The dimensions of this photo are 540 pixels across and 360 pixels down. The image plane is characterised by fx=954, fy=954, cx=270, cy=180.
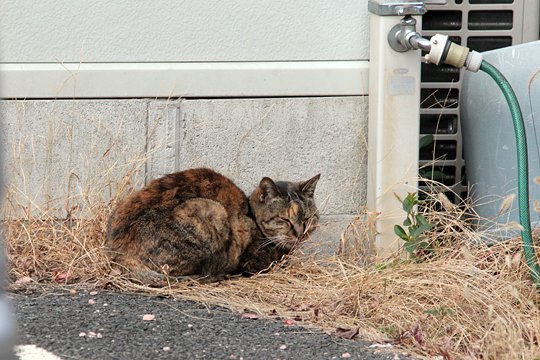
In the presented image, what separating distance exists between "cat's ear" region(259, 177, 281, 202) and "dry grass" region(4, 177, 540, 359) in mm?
410

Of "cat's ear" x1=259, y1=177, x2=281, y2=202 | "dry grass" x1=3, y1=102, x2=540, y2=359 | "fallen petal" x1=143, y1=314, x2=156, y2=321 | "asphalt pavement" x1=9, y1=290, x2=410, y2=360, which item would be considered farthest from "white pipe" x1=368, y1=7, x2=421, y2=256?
"fallen petal" x1=143, y1=314, x2=156, y2=321

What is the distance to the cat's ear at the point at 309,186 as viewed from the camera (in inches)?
213

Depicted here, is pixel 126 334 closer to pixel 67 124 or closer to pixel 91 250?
pixel 91 250

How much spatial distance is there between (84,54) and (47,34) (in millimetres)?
240

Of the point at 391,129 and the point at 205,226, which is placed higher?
the point at 391,129

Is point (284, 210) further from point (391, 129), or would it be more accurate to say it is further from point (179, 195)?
point (391, 129)

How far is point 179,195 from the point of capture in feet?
16.8

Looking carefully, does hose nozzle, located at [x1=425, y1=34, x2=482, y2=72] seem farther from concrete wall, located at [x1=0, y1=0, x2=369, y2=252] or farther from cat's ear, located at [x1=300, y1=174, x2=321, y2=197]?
cat's ear, located at [x1=300, y1=174, x2=321, y2=197]

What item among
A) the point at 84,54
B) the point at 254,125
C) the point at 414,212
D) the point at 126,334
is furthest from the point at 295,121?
the point at 126,334

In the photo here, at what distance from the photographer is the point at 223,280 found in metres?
5.20

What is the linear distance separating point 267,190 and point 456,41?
183cm

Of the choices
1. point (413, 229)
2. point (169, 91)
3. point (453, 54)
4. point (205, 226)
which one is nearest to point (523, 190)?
point (413, 229)

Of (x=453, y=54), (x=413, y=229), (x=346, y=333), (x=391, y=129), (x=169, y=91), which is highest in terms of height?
(x=453, y=54)

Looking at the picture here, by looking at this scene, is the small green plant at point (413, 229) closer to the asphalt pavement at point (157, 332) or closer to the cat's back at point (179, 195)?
the cat's back at point (179, 195)
